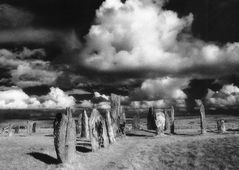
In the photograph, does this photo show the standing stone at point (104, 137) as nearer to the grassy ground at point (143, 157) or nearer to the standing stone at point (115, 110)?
the grassy ground at point (143, 157)

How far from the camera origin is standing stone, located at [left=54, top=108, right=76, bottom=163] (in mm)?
22000

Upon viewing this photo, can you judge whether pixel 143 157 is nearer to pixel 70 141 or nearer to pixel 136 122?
pixel 70 141

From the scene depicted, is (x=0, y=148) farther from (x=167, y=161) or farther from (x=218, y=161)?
(x=218, y=161)

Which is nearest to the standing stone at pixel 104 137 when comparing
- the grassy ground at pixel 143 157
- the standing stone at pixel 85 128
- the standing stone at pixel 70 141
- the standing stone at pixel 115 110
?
the grassy ground at pixel 143 157

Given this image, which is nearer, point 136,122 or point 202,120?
point 202,120

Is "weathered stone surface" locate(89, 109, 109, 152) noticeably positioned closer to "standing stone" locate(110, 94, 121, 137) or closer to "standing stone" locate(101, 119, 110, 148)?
"standing stone" locate(101, 119, 110, 148)

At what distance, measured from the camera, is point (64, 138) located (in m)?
22.5

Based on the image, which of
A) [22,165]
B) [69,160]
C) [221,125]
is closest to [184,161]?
[69,160]

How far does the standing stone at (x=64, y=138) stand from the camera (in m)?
A: 22.0

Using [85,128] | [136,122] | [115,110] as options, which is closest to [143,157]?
[115,110]

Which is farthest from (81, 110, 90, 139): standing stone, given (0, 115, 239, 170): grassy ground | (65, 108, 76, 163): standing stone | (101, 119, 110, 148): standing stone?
(65, 108, 76, 163): standing stone

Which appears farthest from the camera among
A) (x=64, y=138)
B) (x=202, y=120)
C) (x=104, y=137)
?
(x=202, y=120)

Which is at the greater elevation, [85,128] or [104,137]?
[85,128]

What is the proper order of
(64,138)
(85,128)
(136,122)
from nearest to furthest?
(64,138) < (85,128) < (136,122)
